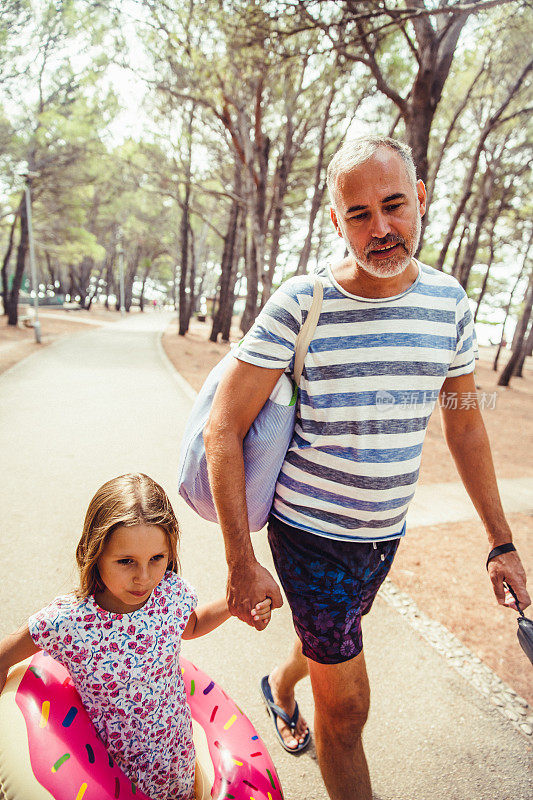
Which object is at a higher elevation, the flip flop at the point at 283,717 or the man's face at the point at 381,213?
the man's face at the point at 381,213

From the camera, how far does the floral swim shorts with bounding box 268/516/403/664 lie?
1.62m

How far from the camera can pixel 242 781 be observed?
5.25 feet

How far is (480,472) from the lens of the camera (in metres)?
1.91

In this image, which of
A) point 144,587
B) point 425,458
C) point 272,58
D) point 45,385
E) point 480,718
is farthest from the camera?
point 45,385

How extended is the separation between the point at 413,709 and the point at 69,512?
9.75ft

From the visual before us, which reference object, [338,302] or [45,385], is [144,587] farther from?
[45,385]

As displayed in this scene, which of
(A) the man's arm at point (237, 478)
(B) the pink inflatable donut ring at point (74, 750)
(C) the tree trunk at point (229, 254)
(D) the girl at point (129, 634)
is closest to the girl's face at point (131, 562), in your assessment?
(D) the girl at point (129, 634)

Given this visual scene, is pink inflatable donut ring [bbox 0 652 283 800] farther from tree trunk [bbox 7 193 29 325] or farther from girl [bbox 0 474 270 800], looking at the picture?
tree trunk [bbox 7 193 29 325]

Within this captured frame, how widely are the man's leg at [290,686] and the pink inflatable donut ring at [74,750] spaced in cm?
43

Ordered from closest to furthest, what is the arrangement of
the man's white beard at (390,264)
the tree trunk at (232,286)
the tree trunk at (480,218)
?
1. the man's white beard at (390,264)
2. the tree trunk at (480,218)
3. the tree trunk at (232,286)

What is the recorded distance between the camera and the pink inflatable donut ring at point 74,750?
141 cm

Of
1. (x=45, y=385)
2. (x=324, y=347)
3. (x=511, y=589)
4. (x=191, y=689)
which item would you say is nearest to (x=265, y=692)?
(x=191, y=689)

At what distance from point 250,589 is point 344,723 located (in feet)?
1.91

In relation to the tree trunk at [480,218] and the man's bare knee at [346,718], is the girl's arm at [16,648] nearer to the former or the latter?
the man's bare knee at [346,718]
